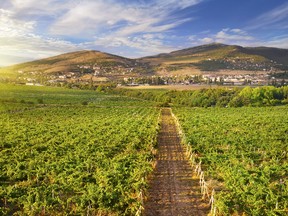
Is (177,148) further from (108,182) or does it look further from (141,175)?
(108,182)

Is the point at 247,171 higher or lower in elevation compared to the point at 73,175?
lower

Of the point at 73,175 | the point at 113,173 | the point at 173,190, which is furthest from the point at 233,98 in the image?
the point at 73,175

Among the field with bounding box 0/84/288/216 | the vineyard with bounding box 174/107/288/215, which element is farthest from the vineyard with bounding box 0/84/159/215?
the vineyard with bounding box 174/107/288/215

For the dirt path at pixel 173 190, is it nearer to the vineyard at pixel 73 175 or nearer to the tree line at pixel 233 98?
the vineyard at pixel 73 175

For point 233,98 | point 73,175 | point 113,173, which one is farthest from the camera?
point 233,98

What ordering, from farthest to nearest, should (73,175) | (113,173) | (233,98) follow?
(233,98) < (73,175) < (113,173)

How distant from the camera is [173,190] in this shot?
23.0 metres

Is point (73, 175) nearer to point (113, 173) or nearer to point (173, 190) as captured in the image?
point (113, 173)

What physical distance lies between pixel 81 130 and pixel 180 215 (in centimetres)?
3276

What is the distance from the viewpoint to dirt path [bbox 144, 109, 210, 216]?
1969 cm

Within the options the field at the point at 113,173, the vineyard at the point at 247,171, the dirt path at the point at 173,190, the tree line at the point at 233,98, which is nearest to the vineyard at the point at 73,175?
the field at the point at 113,173

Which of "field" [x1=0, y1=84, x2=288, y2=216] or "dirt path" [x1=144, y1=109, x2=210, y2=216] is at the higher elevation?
"field" [x1=0, y1=84, x2=288, y2=216]

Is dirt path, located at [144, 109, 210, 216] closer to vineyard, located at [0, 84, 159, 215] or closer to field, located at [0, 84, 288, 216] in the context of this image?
field, located at [0, 84, 288, 216]

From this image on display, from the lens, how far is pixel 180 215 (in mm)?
18906
